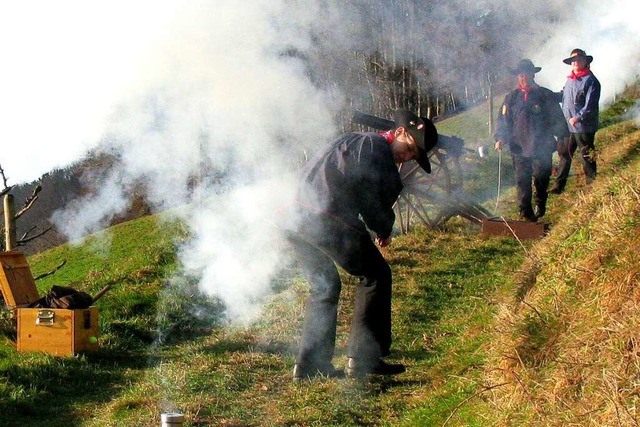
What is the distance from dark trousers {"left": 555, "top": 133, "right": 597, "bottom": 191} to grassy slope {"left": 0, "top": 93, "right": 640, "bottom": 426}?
189 cm

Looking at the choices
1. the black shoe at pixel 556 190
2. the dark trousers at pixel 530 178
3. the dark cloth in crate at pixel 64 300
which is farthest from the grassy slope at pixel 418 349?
the black shoe at pixel 556 190

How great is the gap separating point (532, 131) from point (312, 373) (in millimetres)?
6043

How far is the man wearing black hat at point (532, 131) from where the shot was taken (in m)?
10.9

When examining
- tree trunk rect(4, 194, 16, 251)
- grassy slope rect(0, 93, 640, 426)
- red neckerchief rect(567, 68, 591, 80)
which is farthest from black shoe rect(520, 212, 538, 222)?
tree trunk rect(4, 194, 16, 251)

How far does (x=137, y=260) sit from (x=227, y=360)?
14.0ft

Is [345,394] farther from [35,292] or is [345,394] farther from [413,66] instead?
[413,66]

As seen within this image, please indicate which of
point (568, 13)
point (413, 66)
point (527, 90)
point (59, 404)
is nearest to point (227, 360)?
point (59, 404)

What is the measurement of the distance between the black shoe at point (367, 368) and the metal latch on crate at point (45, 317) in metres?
3.06

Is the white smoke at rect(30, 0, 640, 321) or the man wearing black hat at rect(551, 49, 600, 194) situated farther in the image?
the man wearing black hat at rect(551, 49, 600, 194)

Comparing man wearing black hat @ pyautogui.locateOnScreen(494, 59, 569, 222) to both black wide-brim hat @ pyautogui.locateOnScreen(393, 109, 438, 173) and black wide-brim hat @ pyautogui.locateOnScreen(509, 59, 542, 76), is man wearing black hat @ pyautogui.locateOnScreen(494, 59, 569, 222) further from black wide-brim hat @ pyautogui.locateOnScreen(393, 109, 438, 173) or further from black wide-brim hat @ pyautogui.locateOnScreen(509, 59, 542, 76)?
black wide-brim hat @ pyautogui.locateOnScreen(393, 109, 438, 173)

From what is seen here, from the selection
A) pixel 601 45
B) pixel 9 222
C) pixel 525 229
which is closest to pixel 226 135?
pixel 9 222

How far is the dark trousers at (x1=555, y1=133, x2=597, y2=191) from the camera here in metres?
11.1

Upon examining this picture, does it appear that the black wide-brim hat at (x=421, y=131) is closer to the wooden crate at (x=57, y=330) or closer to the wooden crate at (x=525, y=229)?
the wooden crate at (x=525, y=229)

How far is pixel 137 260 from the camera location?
35.8ft
